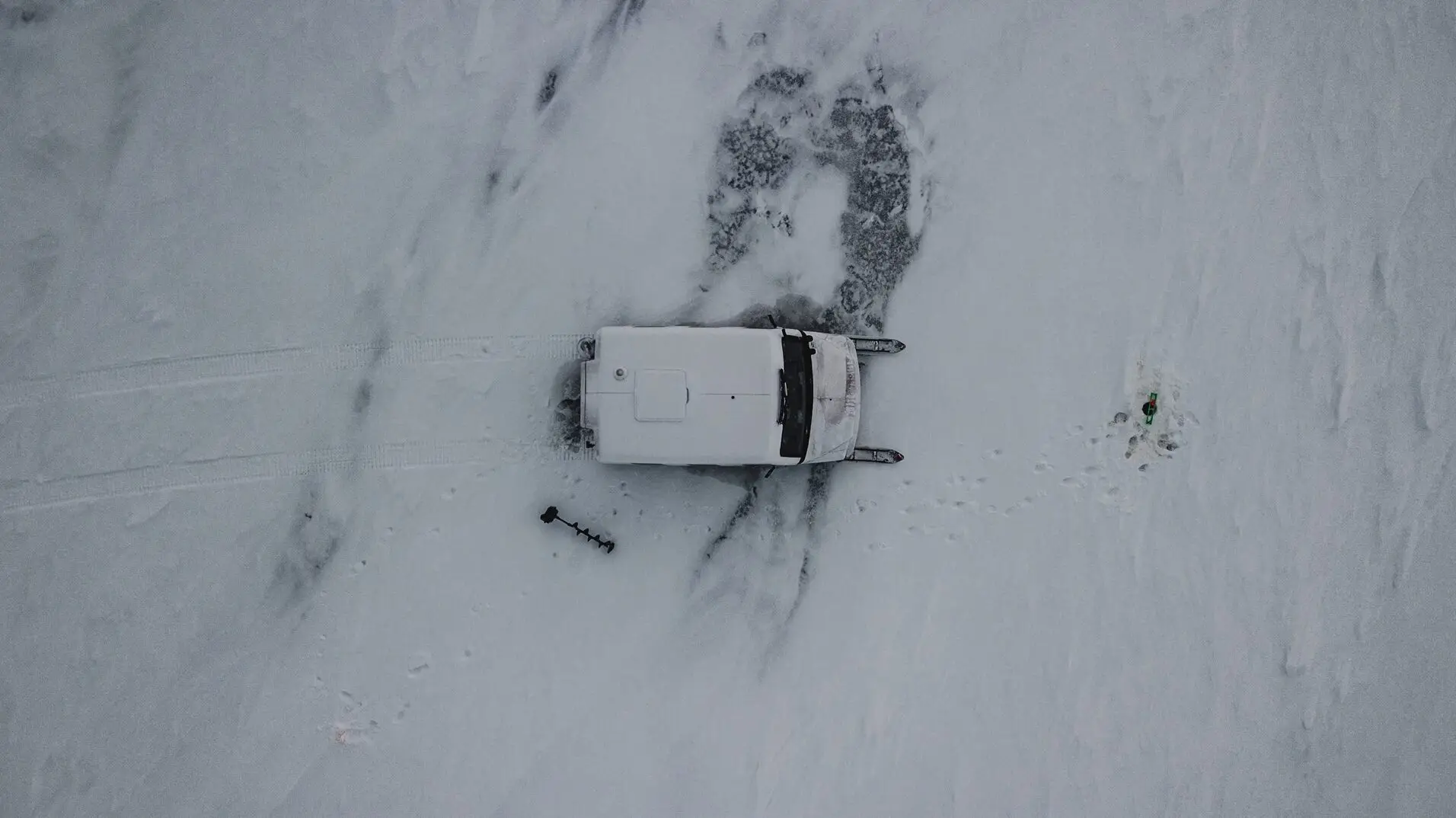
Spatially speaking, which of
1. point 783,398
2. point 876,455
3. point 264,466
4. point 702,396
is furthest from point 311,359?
point 876,455

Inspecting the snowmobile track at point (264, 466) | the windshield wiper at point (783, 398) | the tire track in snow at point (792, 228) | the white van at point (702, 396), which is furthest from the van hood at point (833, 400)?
the snowmobile track at point (264, 466)

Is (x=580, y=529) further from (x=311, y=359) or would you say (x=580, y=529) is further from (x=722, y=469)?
(x=311, y=359)

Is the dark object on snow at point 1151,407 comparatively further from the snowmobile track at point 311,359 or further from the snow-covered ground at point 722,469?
the snowmobile track at point 311,359

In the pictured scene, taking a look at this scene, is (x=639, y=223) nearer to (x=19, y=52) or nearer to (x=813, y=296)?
(x=813, y=296)

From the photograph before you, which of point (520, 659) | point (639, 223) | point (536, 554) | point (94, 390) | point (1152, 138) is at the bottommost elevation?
point (520, 659)

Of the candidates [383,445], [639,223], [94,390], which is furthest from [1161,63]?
[94,390]

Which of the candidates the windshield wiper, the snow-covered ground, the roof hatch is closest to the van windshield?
the windshield wiper
